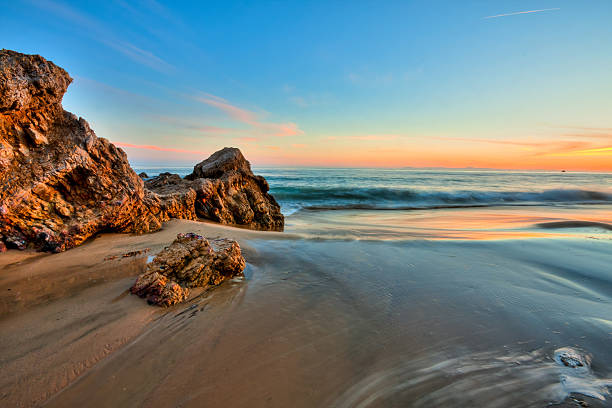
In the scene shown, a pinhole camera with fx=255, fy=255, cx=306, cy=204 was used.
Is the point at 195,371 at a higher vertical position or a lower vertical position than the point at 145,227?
lower

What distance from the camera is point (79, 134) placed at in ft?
11.6

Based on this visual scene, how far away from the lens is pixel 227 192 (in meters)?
6.53

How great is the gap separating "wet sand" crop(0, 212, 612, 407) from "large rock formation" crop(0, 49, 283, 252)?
0.31 m

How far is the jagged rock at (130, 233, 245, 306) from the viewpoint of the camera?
2260 mm

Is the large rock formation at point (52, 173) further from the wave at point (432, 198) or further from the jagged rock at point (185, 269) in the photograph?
the wave at point (432, 198)

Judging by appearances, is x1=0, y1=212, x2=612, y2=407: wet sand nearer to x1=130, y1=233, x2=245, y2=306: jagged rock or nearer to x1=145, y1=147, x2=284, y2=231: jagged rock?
x1=130, y1=233, x2=245, y2=306: jagged rock

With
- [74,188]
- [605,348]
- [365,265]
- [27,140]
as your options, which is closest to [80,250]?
[74,188]

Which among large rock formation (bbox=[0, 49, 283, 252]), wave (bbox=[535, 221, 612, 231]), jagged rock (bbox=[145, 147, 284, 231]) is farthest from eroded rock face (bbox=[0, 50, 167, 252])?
wave (bbox=[535, 221, 612, 231])

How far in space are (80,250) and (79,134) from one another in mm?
1694

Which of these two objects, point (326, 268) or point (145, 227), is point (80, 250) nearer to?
point (145, 227)

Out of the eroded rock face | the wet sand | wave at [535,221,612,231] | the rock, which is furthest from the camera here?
wave at [535,221,612,231]

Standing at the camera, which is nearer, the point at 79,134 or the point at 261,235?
the point at 79,134

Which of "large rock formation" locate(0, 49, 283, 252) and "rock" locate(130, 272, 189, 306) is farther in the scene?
"large rock formation" locate(0, 49, 283, 252)

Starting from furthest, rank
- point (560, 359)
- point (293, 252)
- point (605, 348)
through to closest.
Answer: point (293, 252), point (605, 348), point (560, 359)
